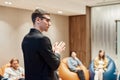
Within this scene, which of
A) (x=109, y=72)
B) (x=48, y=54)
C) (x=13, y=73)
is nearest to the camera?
(x=48, y=54)

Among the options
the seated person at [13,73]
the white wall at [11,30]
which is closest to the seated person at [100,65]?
the seated person at [13,73]

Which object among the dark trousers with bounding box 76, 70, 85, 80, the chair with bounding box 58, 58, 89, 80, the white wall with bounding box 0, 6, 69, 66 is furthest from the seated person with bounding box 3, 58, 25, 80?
the dark trousers with bounding box 76, 70, 85, 80

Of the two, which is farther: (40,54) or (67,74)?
(67,74)

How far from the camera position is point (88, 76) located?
6.30 m

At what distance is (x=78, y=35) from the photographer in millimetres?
8867

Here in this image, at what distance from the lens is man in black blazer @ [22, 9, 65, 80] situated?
1.57 m

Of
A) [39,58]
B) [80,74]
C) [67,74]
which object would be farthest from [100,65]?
[39,58]

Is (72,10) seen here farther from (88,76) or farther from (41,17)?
(41,17)

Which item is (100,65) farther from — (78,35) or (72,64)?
(78,35)

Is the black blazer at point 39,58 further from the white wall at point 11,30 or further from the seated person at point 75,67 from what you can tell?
the white wall at point 11,30

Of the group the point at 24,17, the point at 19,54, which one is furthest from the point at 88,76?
the point at 24,17

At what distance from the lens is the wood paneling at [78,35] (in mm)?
8648

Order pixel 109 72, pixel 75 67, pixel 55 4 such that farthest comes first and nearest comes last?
pixel 55 4 → pixel 75 67 → pixel 109 72

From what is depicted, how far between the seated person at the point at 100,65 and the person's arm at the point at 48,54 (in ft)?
15.1
